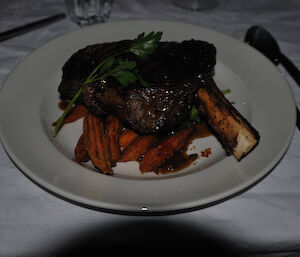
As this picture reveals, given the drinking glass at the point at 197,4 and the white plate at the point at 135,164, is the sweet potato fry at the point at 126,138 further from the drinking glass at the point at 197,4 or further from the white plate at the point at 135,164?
the drinking glass at the point at 197,4

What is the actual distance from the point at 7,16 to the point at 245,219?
3.03 metres

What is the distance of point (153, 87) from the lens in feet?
7.41

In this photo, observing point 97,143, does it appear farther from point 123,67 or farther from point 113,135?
point 123,67

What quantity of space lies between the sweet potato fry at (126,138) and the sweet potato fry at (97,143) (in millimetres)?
151

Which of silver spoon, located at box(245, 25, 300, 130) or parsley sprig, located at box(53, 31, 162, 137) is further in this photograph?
silver spoon, located at box(245, 25, 300, 130)

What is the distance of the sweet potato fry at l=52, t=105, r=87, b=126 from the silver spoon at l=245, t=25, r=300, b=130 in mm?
1658

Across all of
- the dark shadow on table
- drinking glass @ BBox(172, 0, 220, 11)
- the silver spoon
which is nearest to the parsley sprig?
the dark shadow on table

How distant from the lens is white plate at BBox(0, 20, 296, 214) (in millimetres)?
1887

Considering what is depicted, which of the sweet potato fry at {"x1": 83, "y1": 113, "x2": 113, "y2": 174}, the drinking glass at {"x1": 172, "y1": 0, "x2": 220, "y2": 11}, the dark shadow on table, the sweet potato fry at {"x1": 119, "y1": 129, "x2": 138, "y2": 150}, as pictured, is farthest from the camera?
the drinking glass at {"x1": 172, "y1": 0, "x2": 220, "y2": 11}

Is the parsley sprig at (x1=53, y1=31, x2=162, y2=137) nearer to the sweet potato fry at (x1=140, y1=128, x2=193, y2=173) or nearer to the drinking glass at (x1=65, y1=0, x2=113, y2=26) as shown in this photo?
the sweet potato fry at (x1=140, y1=128, x2=193, y2=173)

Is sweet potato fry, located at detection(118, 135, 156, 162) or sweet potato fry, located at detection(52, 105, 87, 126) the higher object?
sweet potato fry, located at detection(52, 105, 87, 126)

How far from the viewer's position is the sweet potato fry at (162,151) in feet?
7.45

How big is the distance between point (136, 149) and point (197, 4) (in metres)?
2.28

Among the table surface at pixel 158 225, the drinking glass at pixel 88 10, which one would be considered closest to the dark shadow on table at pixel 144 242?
the table surface at pixel 158 225
